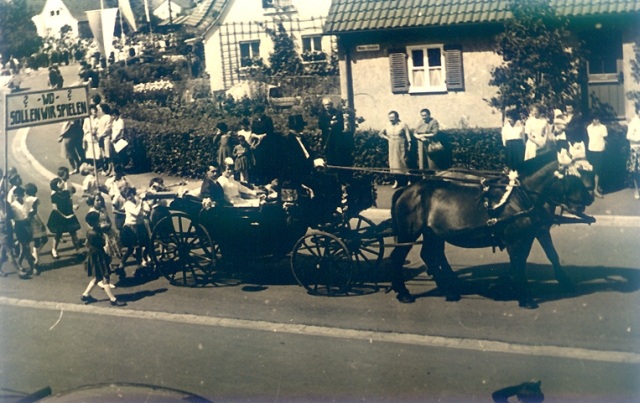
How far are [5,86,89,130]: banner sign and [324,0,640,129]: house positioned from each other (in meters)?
3.56

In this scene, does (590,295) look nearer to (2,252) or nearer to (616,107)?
(616,107)

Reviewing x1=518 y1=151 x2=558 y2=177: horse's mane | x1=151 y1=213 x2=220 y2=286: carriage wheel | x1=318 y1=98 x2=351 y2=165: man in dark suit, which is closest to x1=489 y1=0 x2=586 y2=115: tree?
x1=518 y1=151 x2=558 y2=177: horse's mane

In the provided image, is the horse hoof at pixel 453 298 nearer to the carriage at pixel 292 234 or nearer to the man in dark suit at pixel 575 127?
the carriage at pixel 292 234

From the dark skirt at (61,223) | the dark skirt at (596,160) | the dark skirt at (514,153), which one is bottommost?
the dark skirt at (61,223)

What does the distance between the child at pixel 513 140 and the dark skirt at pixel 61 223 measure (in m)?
6.39

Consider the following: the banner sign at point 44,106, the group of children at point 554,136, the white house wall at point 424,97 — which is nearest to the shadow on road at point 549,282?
the group of children at point 554,136

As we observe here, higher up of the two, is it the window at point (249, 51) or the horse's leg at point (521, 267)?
the window at point (249, 51)

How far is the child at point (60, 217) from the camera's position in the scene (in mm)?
11562

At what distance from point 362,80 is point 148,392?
19.3 ft

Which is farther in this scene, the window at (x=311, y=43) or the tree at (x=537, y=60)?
the window at (x=311, y=43)

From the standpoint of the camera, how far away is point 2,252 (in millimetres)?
11273

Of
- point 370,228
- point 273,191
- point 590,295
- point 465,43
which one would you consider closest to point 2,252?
point 273,191

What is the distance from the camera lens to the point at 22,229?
11.3 meters

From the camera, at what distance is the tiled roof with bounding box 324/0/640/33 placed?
996 centimetres
